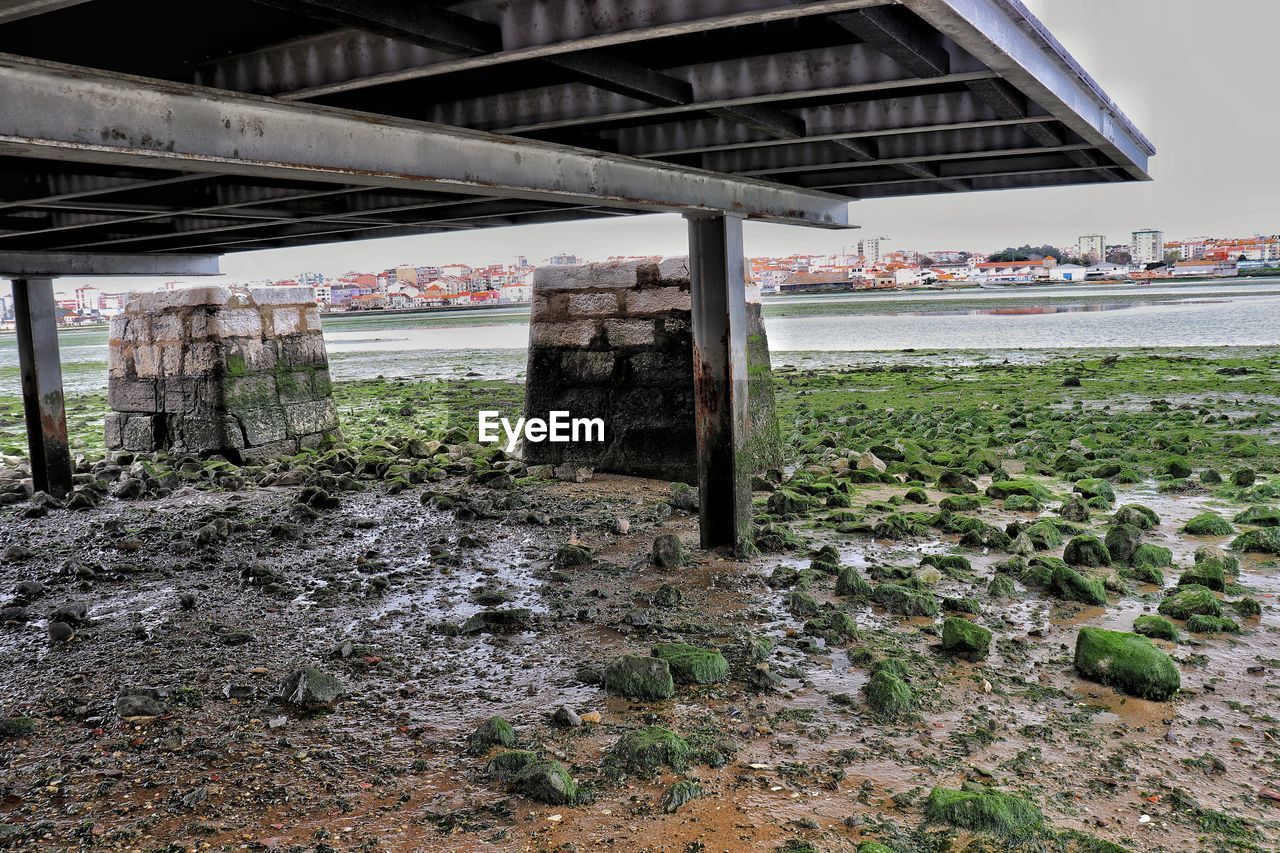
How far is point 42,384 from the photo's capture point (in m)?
10.5

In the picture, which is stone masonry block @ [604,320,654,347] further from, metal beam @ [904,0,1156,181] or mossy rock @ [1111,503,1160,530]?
metal beam @ [904,0,1156,181]

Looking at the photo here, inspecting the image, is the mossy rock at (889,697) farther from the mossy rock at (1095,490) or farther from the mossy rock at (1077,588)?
the mossy rock at (1095,490)

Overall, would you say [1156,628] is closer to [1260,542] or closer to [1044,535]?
[1044,535]

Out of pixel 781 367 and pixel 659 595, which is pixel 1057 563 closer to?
pixel 659 595

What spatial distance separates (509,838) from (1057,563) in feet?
15.0

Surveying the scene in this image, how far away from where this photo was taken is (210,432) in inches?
492

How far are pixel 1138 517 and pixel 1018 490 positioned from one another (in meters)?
1.41

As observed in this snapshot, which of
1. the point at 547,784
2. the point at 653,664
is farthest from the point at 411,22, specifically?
the point at 653,664

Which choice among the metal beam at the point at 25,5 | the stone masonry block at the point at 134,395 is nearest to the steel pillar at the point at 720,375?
the metal beam at the point at 25,5

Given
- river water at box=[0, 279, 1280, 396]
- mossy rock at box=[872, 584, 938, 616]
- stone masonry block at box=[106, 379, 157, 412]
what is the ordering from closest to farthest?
mossy rock at box=[872, 584, 938, 616] < stone masonry block at box=[106, 379, 157, 412] < river water at box=[0, 279, 1280, 396]

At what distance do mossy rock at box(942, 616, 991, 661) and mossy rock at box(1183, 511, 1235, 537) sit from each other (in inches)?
131

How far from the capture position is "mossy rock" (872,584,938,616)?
19.1 ft

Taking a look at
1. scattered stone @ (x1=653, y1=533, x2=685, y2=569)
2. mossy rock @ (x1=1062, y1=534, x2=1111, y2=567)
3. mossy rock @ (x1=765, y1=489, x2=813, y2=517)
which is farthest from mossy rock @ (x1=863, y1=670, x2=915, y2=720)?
mossy rock @ (x1=765, y1=489, x2=813, y2=517)

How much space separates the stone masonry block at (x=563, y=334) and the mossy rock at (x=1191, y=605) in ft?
21.2
